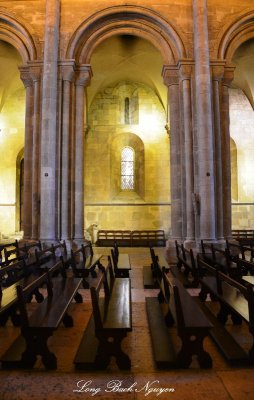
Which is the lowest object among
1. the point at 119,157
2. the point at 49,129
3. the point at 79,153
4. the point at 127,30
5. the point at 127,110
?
the point at 79,153

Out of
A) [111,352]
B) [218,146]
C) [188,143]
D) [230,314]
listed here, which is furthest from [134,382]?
[218,146]

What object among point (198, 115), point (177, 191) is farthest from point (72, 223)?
point (198, 115)

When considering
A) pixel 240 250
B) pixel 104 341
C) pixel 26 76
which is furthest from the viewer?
pixel 26 76

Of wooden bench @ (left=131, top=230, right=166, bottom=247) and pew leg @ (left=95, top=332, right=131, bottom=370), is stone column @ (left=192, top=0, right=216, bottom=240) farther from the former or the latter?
pew leg @ (left=95, top=332, right=131, bottom=370)

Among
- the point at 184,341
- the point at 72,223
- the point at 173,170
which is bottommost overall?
the point at 184,341

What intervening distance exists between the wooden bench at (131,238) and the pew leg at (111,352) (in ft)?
44.0

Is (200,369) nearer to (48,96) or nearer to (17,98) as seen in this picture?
(48,96)

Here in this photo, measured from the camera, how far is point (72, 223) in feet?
36.6

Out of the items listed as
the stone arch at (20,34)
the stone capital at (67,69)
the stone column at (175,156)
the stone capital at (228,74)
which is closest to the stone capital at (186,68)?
the stone column at (175,156)

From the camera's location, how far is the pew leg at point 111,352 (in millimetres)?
3303

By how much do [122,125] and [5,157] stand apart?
7.13 meters

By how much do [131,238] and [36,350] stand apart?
13604 mm

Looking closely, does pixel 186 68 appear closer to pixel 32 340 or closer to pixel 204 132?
pixel 204 132

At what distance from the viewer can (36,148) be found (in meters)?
11.2
